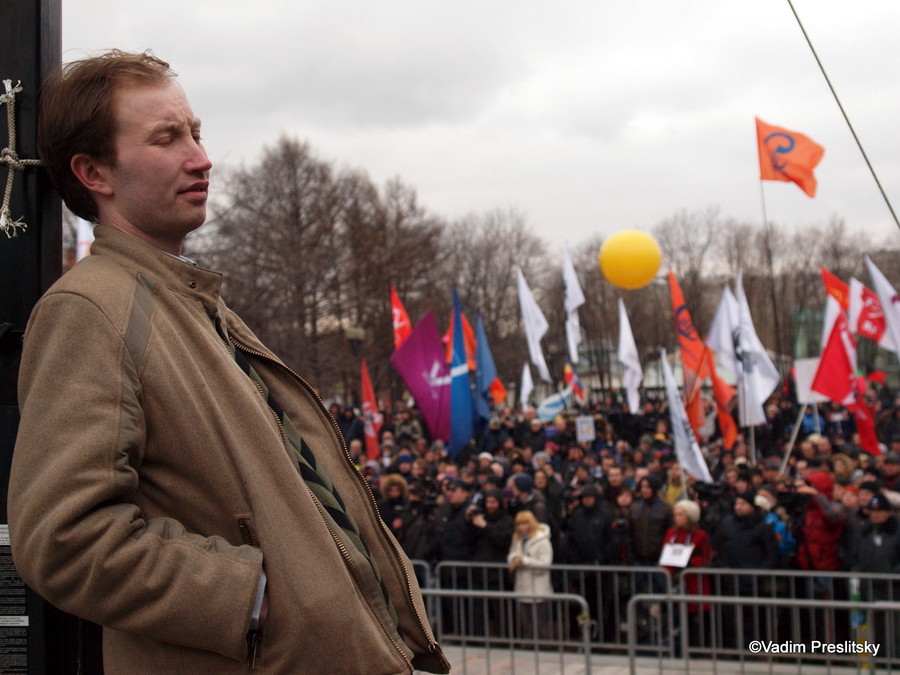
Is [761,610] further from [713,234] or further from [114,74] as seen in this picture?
[713,234]

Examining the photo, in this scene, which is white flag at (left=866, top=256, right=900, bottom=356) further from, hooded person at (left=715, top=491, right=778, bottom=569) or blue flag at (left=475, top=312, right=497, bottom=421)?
blue flag at (left=475, top=312, right=497, bottom=421)

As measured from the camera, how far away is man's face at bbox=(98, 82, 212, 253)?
5.98 feet

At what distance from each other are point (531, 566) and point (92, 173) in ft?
25.7

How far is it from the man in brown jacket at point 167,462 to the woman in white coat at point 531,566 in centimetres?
738

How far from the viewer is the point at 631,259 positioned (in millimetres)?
16031

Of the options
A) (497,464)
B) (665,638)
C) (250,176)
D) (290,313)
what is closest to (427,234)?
(250,176)

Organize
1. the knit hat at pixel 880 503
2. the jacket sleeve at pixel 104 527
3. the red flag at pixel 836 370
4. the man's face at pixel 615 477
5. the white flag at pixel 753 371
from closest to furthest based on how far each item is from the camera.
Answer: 1. the jacket sleeve at pixel 104 527
2. the knit hat at pixel 880 503
3. the man's face at pixel 615 477
4. the red flag at pixel 836 370
5. the white flag at pixel 753 371

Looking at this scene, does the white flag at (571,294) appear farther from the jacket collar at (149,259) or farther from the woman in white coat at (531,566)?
the jacket collar at (149,259)

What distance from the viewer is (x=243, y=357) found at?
1969mm

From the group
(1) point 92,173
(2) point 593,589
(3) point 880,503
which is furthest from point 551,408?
(1) point 92,173

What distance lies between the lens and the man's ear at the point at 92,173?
1852 millimetres

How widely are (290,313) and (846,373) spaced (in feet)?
71.2

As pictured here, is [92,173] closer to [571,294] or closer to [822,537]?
[822,537]

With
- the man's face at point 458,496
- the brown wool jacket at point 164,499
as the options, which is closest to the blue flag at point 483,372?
the man's face at point 458,496
